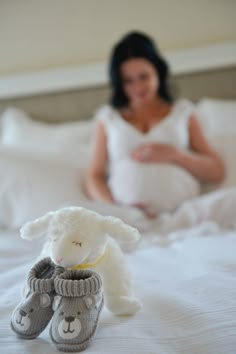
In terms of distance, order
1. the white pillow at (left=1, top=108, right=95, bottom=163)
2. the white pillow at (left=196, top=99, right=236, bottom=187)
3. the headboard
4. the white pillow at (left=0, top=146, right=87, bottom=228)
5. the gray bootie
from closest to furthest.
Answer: the gray bootie, the white pillow at (left=0, top=146, right=87, bottom=228), the white pillow at (left=196, top=99, right=236, bottom=187), the white pillow at (left=1, top=108, right=95, bottom=163), the headboard

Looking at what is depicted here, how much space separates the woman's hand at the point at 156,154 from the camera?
121 centimetres

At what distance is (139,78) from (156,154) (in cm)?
30

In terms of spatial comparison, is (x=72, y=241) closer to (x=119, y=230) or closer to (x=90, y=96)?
(x=119, y=230)

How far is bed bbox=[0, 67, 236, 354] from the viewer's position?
0.50 metres

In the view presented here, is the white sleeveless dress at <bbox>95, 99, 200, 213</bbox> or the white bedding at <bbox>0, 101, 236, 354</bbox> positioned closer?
the white bedding at <bbox>0, 101, 236, 354</bbox>

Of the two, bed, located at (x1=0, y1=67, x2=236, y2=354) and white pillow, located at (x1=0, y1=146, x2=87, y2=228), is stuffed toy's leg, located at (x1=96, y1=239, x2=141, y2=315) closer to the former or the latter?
bed, located at (x1=0, y1=67, x2=236, y2=354)

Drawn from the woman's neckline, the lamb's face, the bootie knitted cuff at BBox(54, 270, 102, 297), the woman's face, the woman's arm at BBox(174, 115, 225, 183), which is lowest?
the bootie knitted cuff at BBox(54, 270, 102, 297)

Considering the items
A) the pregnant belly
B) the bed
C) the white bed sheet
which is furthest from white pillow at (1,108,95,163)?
the white bed sheet

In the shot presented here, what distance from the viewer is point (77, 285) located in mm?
474

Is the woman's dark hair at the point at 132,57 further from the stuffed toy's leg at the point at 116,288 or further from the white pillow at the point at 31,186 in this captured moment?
the stuffed toy's leg at the point at 116,288

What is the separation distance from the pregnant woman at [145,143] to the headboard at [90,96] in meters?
0.34

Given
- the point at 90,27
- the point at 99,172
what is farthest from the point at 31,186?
the point at 90,27

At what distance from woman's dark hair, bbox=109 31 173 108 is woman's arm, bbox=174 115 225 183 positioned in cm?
23

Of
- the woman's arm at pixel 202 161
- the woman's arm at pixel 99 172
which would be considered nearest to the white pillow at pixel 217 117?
the woman's arm at pixel 202 161
